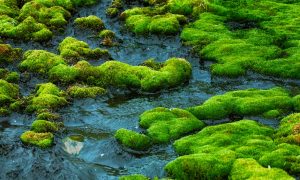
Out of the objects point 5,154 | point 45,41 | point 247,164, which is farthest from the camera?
point 45,41

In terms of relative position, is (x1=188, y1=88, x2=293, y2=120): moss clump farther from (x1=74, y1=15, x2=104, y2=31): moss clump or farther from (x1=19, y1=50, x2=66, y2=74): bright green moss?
(x1=74, y1=15, x2=104, y2=31): moss clump

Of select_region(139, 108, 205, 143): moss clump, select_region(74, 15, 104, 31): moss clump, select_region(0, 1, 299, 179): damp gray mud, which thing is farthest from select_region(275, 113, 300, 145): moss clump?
select_region(74, 15, 104, 31): moss clump

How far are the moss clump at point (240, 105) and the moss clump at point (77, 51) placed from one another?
863 cm

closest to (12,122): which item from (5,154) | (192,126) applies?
(5,154)

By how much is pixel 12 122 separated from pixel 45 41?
32.8ft

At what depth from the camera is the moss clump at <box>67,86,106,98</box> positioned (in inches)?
953

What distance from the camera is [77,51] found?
28672mm

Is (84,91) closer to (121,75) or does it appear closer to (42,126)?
(121,75)

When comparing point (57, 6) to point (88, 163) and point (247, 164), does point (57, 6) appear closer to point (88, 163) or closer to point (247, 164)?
point (88, 163)

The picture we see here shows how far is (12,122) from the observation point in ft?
71.5

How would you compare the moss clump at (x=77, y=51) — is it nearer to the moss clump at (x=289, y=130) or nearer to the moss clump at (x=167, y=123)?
the moss clump at (x=167, y=123)

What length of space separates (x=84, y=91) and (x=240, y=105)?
7.89 meters

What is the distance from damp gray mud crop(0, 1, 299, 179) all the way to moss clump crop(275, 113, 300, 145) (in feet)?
2.71

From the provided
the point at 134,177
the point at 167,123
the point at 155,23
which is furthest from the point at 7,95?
the point at 155,23
